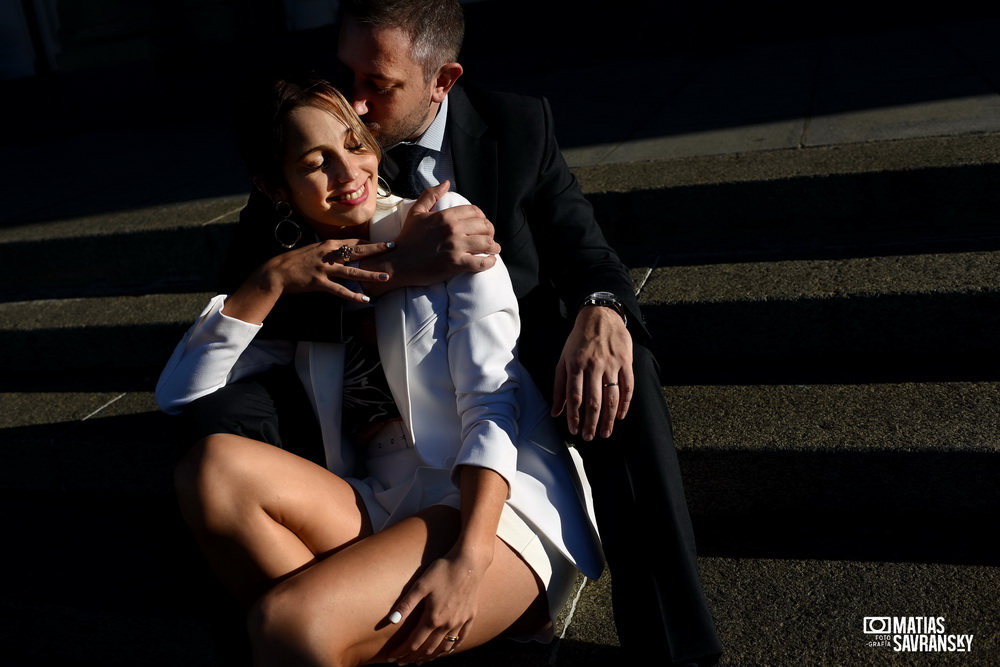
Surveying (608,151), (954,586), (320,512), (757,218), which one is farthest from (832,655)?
(608,151)

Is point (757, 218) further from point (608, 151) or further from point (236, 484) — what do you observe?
point (236, 484)

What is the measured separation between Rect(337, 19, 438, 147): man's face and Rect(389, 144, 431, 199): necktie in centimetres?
5

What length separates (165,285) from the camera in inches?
160

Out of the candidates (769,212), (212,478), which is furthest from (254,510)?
(769,212)

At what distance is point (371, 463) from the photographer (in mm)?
2232

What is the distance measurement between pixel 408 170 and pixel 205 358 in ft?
2.37

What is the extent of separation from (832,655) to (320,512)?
1112mm

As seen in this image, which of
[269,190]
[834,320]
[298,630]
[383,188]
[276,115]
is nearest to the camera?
[298,630]

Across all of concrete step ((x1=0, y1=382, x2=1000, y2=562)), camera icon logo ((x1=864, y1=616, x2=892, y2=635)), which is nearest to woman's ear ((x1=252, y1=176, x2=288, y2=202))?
concrete step ((x1=0, y1=382, x2=1000, y2=562))

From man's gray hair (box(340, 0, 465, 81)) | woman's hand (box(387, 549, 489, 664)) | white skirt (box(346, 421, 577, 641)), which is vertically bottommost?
woman's hand (box(387, 549, 489, 664))

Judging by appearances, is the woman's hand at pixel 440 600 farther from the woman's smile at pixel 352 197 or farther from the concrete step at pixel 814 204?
the concrete step at pixel 814 204

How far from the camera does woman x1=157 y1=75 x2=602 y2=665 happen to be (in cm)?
185

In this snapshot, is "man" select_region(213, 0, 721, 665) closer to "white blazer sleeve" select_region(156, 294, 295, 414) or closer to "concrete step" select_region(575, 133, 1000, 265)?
"white blazer sleeve" select_region(156, 294, 295, 414)

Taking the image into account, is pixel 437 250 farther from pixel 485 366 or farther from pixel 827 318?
pixel 827 318
